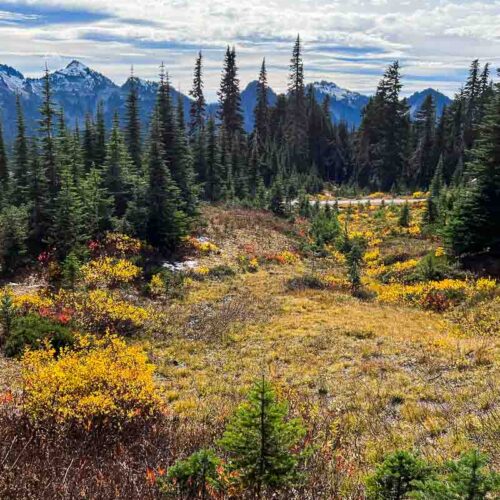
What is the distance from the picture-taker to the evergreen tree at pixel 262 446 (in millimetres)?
4699

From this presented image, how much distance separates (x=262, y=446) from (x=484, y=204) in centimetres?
2052

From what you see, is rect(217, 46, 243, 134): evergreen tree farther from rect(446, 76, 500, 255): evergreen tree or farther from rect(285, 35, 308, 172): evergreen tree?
rect(446, 76, 500, 255): evergreen tree

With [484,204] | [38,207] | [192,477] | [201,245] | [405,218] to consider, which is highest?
[192,477]

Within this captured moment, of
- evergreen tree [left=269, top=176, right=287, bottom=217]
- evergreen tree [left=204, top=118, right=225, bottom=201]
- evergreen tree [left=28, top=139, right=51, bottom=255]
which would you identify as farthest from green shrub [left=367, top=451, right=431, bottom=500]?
evergreen tree [left=204, top=118, right=225, bottom=201]

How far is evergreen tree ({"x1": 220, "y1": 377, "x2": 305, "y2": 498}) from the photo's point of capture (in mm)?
4699

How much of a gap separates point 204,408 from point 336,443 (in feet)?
10.2

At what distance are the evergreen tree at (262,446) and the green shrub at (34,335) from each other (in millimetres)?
9430

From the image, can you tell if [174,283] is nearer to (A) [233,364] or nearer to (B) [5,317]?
(B) [5,317]

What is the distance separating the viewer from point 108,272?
786 inches

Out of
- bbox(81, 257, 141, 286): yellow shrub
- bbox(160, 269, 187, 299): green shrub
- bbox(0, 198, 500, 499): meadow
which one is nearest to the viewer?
bbox(0, 198, 500, 499): meadow

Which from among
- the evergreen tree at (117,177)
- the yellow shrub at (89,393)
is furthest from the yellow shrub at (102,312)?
the evergreen tree at (117,177)

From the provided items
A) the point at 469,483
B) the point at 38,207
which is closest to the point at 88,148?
the point at 38,207

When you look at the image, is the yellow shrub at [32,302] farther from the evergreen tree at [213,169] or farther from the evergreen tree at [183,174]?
the evergreen tree at [213,169]

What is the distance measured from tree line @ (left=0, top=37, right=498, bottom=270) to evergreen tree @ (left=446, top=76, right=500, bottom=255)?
1.42 feet
